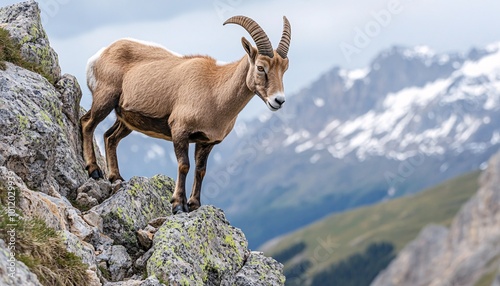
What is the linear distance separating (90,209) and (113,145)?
412 cm

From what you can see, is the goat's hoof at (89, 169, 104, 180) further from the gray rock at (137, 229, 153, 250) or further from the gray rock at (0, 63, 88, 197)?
the gray rock at (137, 229, 153, 250)

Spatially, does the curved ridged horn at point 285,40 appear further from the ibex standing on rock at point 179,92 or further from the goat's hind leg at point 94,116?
the goat's hind leg at point 94,116

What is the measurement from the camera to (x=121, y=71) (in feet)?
72.9

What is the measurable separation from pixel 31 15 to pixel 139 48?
3.35 m

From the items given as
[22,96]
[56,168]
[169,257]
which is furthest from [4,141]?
[169,257]

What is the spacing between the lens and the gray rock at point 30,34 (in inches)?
837

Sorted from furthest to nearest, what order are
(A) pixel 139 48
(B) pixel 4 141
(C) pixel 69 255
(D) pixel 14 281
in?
(A) pixel 139 48 < (B) pixel 4 141 < (C) pixel 69 255 < (D) pixel 14 281

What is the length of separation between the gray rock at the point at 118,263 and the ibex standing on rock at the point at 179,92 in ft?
8.69

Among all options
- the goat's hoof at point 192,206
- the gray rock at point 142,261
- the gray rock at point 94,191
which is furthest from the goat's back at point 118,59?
the gray rock at point 142,261

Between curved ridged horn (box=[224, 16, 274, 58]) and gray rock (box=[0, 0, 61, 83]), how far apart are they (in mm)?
6069

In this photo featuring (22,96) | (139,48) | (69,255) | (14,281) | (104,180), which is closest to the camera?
(14,281)

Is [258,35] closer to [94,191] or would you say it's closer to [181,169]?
[181,169]

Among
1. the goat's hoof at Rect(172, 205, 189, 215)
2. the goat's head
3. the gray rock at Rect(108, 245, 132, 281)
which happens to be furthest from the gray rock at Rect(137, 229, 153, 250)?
the goat's head

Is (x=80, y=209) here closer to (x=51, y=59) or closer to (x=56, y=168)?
(x=56, y=168)
